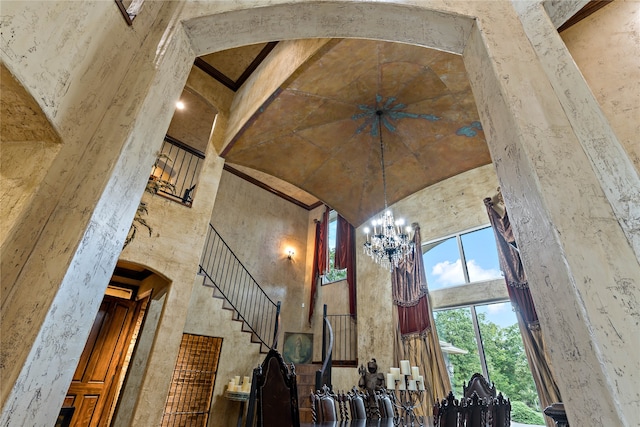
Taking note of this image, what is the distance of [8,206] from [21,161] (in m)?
0.21

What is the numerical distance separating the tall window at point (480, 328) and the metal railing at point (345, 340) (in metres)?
2.02

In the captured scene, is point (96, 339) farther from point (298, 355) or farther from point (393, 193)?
point (393, 193)

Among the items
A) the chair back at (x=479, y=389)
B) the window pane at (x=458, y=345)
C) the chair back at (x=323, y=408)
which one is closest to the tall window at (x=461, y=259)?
the window pane at (x=458, y=345)

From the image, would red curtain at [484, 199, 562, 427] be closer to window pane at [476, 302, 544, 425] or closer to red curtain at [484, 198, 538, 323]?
red curtain at [484, 198, 538, 323]

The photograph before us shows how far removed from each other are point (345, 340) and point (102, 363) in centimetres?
457

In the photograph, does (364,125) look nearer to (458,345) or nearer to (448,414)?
(458,345)

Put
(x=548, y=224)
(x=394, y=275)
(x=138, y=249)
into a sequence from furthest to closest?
(x=394, y=275) < (x=138, y=249) < (x=548, y=224)

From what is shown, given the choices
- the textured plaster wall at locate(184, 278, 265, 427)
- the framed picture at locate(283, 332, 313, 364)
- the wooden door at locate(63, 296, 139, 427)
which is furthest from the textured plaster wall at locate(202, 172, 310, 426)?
the wooden door at locate(63, 296, 139, 427)

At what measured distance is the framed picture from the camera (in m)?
7.57

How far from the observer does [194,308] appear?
533 centimetres

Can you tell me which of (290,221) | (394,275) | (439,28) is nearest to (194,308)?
(394,275)

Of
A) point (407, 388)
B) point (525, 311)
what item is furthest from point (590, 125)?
point (525, 311)

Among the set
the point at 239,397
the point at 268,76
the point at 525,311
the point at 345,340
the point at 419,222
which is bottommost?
the point at 239,397

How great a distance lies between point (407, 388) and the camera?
3666 millimetres
